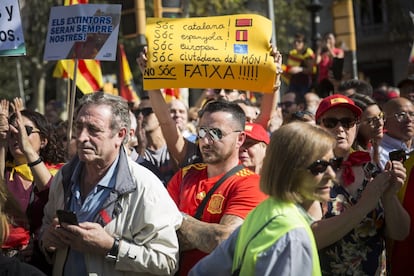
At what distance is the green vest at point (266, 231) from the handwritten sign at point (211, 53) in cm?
301

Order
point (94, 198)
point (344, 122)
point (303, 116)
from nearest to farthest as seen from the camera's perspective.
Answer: point (94, 198) < point (344, 122) < point (303, 116)

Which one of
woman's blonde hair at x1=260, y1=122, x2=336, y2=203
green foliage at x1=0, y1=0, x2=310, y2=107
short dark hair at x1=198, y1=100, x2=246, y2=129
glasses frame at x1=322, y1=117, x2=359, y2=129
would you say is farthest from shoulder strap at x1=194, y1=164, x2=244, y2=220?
green foliage at x1=0, y1=0, x2=310, y2=107

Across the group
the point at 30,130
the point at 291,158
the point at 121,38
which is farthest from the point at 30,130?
the point at 121,38

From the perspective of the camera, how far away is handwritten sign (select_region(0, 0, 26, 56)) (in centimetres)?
682

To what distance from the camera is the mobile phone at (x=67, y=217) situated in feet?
14.8

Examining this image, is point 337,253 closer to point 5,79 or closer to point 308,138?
point 308,138

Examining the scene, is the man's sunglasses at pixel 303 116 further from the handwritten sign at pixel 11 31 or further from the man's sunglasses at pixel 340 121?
the handwritten sign at pixel 11 31

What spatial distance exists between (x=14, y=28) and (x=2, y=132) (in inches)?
47.4

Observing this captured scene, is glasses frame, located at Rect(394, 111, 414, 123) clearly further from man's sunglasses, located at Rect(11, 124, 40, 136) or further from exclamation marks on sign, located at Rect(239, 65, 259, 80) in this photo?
man's sunglasses, located at Rect(11, 124, 40, 136)

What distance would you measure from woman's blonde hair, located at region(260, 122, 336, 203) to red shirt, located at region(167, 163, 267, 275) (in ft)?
3.95

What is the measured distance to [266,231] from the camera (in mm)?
3506

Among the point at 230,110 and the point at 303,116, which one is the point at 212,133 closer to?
the point at 230,110

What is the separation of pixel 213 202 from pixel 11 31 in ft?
8.99

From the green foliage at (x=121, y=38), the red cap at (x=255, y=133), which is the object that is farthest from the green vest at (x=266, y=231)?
the green foliage at (x=121, y=38)
